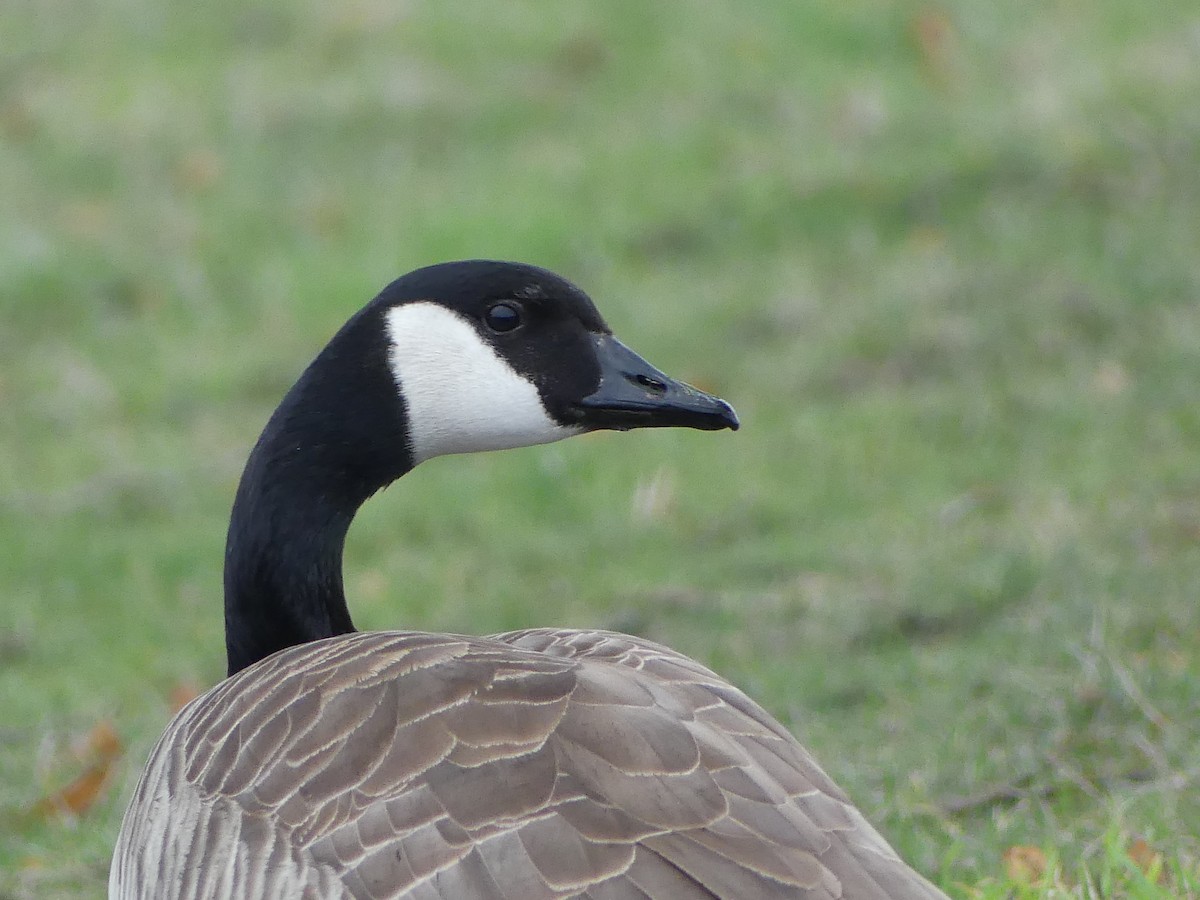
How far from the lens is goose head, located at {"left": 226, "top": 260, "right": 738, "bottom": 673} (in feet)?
11.4

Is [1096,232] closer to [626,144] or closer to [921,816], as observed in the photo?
[626,144]

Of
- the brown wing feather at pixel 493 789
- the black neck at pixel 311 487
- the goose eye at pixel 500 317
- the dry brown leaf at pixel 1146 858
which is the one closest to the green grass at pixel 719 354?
the dry brown leaf at pixel 1146 858

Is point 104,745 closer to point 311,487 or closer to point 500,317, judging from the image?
point 311,487

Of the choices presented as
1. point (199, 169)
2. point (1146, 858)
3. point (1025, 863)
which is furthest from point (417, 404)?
point (199, 169)

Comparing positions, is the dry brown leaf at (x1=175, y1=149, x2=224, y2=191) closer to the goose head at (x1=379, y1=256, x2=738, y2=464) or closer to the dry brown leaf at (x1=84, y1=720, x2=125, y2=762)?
the dry brown leaf at (x1=84, y1=720, x2=125, y2=762)

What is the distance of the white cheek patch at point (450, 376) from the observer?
348 centimetres

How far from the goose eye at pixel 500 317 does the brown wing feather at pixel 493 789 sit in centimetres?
65

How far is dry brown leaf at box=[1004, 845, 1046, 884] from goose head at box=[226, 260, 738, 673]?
0.99 meters

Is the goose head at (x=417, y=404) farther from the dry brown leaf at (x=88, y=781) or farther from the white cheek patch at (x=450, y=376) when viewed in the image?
the dry brown leaf at (x=88, y=781)

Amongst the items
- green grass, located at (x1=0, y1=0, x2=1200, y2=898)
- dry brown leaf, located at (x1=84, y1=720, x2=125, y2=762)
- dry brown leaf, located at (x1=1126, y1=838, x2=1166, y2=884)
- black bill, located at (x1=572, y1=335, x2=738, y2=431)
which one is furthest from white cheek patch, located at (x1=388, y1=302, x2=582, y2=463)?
dry brown leaf, located at (x1=84, y1=720, x2=125, y2=762)

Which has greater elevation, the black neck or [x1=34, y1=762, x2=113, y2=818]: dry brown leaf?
the black neck

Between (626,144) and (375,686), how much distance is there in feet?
20.5

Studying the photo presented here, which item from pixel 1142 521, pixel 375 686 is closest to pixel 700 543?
pixel 1142 521

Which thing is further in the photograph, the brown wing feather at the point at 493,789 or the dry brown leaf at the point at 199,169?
the dry brown leaf at the point at 199,169
